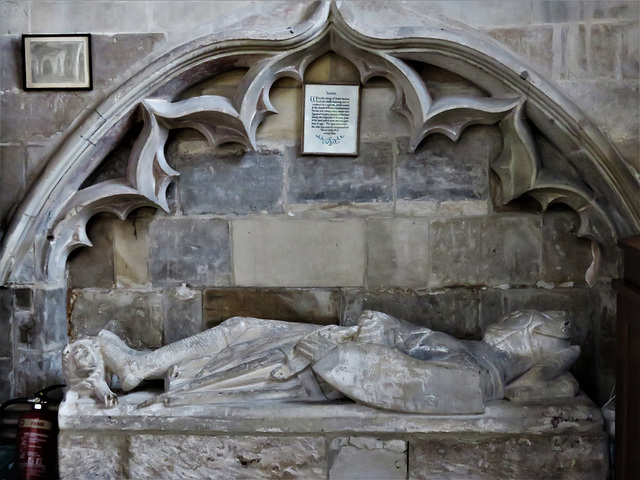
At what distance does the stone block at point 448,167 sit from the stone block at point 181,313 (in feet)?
4.29

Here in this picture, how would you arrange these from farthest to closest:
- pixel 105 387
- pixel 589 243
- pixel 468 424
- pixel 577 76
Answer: pixel 589 243 → pixel 577 76 → pixel 105 387 → pixel 468 424

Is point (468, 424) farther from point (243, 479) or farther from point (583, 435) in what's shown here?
point (243, 479)

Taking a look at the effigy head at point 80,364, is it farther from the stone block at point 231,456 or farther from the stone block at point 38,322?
the stone block at point 38,322

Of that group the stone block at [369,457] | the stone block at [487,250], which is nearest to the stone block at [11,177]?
the stone block at [369,457]

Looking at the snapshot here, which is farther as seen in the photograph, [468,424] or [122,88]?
[122,88]

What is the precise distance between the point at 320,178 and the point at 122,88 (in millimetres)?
1157

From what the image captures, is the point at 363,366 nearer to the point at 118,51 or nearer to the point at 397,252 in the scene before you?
the point at 397,252

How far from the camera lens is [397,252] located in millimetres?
3896

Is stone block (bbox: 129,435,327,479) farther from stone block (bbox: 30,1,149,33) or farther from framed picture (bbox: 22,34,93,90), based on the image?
stone block (bbox: 30,1,149,33)

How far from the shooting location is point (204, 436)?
127 inches

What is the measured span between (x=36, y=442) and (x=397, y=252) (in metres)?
2.11

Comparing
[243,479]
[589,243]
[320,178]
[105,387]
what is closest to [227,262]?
[320,178]

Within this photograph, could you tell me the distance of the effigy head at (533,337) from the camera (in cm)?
333

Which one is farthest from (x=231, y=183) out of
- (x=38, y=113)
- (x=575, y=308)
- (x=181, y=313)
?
(x=575, y=308)
